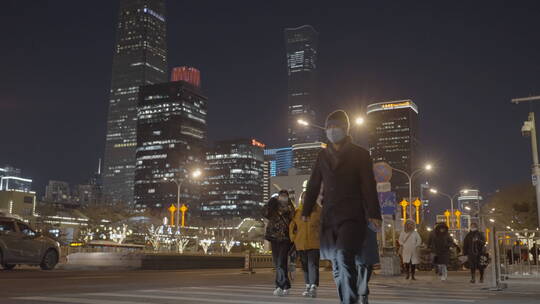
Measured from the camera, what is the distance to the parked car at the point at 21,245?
56.1 ft

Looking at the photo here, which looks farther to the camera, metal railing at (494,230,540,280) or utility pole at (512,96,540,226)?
utility pole at (512,96,540,226)

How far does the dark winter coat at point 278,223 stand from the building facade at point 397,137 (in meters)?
167

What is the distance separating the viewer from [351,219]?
5078 mm

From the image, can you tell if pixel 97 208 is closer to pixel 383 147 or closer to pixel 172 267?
pixel 172 267

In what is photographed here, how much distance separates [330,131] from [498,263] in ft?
25.2

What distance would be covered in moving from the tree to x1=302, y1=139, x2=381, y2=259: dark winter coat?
4104 cm

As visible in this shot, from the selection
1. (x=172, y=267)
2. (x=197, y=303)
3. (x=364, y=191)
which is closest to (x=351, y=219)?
(x=364, y=191)

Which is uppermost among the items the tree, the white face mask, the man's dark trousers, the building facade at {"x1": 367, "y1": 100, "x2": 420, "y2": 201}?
the building facade at {"x1": 367, "y1": 100, "x2": 420, "y2": 201}

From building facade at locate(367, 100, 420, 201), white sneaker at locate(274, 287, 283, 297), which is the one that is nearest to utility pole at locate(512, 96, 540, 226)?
white sneaker at locate(274, 287, 283, 297)

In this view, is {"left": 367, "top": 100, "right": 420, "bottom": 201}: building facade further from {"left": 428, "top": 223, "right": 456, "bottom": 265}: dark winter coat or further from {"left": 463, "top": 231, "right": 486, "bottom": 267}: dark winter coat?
{"left": 463, "top": 231, "right": 486, "bottom": 267}: dark winter coat

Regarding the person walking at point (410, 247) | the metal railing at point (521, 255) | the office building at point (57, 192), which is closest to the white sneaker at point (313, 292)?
the metal railing at point (521, 255)

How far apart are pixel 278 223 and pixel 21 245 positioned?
444 inches

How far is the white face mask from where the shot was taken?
5.46 metres

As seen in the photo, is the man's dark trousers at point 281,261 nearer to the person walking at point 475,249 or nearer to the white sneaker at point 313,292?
the white sneaker at point 313,292
